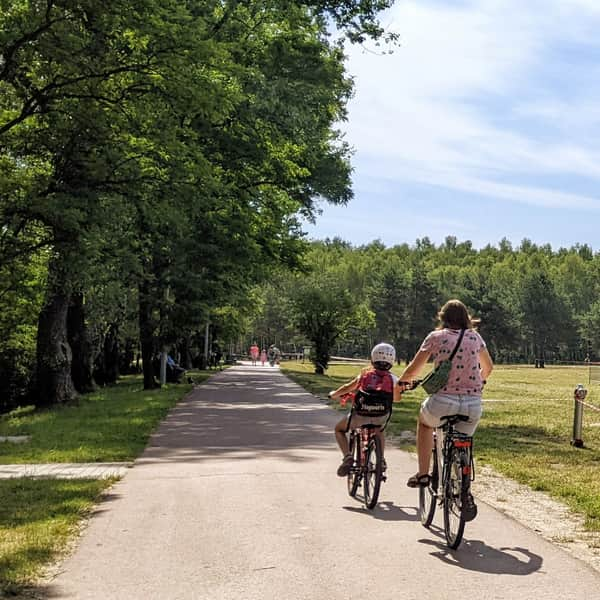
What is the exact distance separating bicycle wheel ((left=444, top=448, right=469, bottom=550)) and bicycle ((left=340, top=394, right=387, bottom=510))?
51.6 inches

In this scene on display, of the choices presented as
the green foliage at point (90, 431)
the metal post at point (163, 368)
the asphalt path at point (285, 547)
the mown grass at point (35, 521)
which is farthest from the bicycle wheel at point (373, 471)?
the metal post at point (163, 368)

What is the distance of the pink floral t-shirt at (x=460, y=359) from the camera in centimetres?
667

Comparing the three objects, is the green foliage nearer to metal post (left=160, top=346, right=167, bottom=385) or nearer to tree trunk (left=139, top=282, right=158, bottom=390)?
tree trunk (left=139, top=282, right=158, bottom=390)

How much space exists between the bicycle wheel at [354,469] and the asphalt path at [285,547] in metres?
0.11

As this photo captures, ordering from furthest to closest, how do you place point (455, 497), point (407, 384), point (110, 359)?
point (110, 359)
point (407, 384)
point (455, 497)

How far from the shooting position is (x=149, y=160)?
1839 cm

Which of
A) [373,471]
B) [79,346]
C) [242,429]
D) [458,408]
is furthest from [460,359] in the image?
[79,346]

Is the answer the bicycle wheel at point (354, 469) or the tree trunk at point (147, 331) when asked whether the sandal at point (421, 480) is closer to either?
the bicycle wheel at point (354, 469)

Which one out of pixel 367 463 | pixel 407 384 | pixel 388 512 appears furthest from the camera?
pixel 367 463

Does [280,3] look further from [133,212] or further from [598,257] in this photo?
[598,257]

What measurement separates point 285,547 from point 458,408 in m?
1.63

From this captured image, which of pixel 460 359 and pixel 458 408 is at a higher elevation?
pixel 460 359

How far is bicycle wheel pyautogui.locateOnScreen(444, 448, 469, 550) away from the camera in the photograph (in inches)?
248

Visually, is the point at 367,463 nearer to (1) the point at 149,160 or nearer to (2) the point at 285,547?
(2) the point at 285,547
